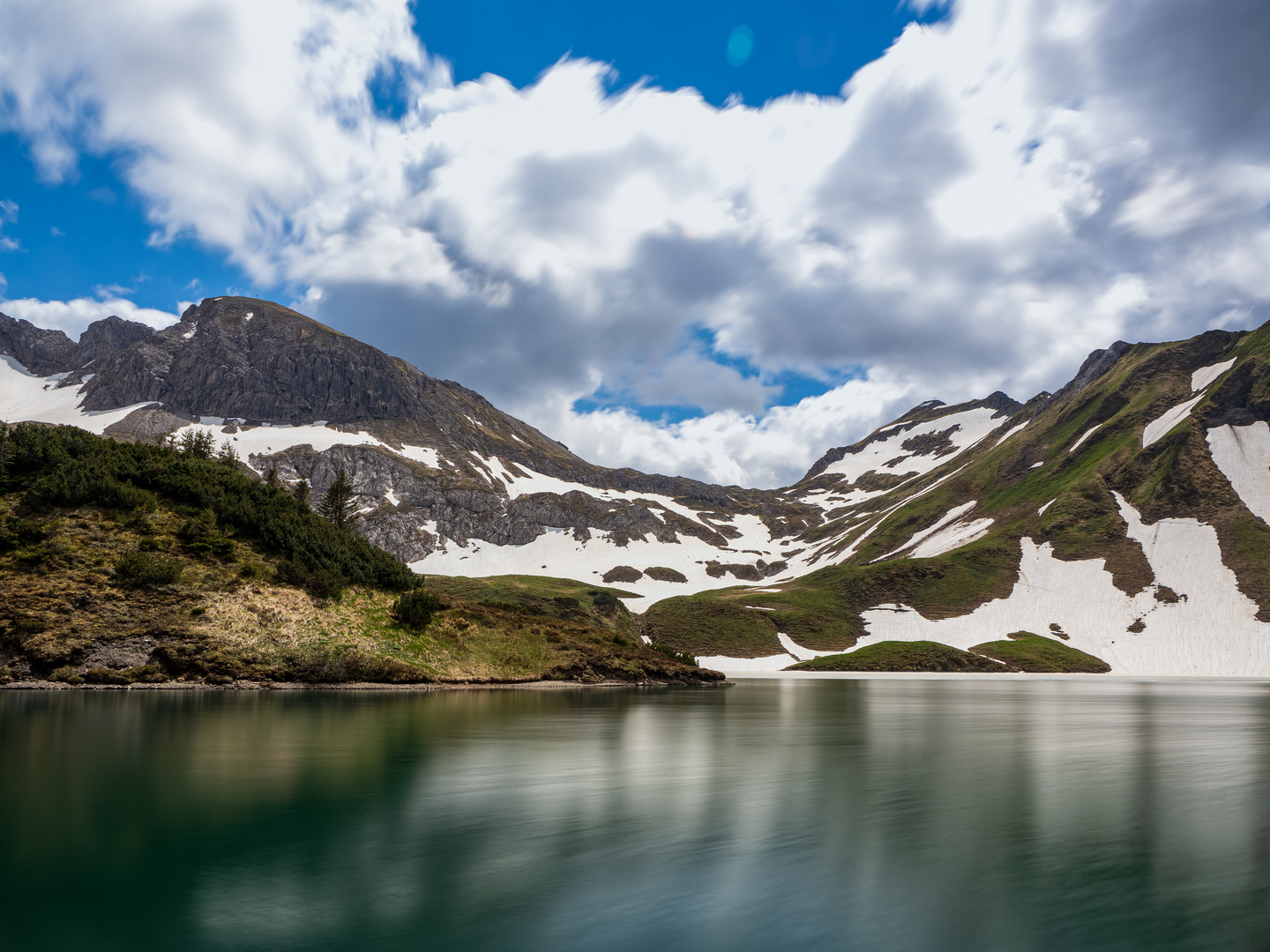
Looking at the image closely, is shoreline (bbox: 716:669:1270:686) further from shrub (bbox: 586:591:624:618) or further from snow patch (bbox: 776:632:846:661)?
shrub (bbox: 586:591:624:618)

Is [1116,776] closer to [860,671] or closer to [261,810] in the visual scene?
[261,810]

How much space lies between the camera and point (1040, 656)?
124312mm

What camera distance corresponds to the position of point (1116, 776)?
21.0 metres

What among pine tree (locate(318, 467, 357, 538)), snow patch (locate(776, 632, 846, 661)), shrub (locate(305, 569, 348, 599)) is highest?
pine tree (locate(318, 467, 357, 538))

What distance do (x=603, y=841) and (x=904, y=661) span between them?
408 ft

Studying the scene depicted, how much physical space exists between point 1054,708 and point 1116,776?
30.1 metres

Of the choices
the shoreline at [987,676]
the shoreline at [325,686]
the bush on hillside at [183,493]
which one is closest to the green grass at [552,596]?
the shoreline at [987,676]

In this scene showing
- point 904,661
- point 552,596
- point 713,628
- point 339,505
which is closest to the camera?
point 339,505

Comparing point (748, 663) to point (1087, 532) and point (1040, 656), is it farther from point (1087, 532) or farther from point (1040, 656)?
point (1087, 532)

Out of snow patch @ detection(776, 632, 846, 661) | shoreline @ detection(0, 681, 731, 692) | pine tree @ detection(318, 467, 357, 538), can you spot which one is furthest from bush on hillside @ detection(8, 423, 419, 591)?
snow patch @ detection(776, 632, 846, 661)

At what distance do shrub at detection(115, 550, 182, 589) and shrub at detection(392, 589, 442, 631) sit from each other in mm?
14137

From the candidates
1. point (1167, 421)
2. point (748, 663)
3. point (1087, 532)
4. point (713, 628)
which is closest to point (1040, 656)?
point (1087, 532)

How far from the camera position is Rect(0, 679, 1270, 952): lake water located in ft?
29.4


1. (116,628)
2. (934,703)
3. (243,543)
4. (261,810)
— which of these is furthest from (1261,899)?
(243,543)
